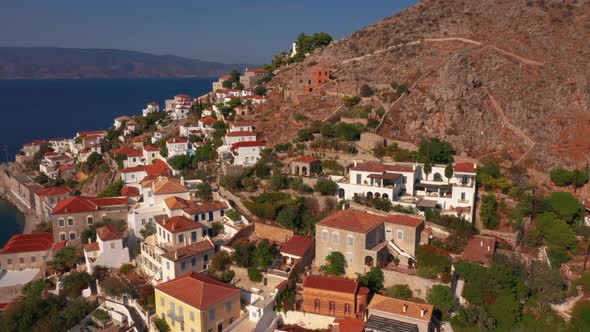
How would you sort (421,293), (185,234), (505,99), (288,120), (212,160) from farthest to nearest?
(288,120) < (505,99) < (212,160) < (185,234) < (421,293)

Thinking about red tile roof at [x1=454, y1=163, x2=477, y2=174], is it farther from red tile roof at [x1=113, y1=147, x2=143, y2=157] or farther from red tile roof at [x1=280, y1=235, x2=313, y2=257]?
red tile roof at [x1=113, y1=147, x2=143, y2=157]

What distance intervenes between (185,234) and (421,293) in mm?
14808

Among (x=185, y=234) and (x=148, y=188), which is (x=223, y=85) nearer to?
(x=148, y=188)

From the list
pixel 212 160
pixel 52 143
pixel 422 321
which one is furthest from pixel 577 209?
pixel 52 143

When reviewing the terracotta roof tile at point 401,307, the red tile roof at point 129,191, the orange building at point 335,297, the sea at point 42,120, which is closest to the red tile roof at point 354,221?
the orange building at point 335,297

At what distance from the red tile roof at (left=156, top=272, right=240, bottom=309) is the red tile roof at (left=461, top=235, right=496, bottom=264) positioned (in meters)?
13.6

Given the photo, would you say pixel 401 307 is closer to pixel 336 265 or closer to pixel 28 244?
pixel 336 265

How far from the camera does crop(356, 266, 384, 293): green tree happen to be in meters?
25.2

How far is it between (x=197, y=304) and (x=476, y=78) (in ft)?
133

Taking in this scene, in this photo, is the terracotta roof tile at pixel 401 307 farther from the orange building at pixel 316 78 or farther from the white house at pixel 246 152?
the orange building at pixel 316 78

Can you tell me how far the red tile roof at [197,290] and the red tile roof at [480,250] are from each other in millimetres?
13596

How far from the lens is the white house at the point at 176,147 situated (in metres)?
48.8

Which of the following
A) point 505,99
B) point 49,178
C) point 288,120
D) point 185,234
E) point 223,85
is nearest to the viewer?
point 185,234

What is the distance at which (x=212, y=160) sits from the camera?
45156mm
